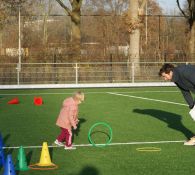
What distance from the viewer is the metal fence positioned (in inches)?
1372

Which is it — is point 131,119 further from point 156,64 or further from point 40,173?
point 156,64

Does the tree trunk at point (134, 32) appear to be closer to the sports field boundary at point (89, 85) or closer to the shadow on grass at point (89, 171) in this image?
the sports field boundary at point (89, 85)

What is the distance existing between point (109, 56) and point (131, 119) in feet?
74.4

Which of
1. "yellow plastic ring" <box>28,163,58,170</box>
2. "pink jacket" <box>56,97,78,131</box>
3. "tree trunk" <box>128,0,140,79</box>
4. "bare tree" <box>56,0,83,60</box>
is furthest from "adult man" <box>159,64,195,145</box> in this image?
"bare tree" <box>56,0,83,60</box>

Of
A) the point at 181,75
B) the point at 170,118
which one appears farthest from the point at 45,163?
the point at 170,118

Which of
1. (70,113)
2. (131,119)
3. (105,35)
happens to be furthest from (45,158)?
(105,35)

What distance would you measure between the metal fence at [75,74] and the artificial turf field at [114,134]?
10.5 metres

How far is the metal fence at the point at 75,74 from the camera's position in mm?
34844

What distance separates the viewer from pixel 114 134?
45.3ft

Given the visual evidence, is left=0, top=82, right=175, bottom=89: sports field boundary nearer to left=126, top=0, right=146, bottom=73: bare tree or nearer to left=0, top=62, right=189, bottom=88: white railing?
left=0, top=62, right=189, bottom=88: white railing

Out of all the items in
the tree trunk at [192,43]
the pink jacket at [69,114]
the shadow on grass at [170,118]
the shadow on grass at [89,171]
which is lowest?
the shadow on grass at [89,171]

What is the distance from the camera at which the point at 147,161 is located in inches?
401

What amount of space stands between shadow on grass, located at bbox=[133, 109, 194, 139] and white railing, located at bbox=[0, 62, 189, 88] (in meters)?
15.2

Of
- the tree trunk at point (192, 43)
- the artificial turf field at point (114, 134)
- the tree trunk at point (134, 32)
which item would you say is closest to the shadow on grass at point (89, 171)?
the artificial turf field at point (114, 134)
